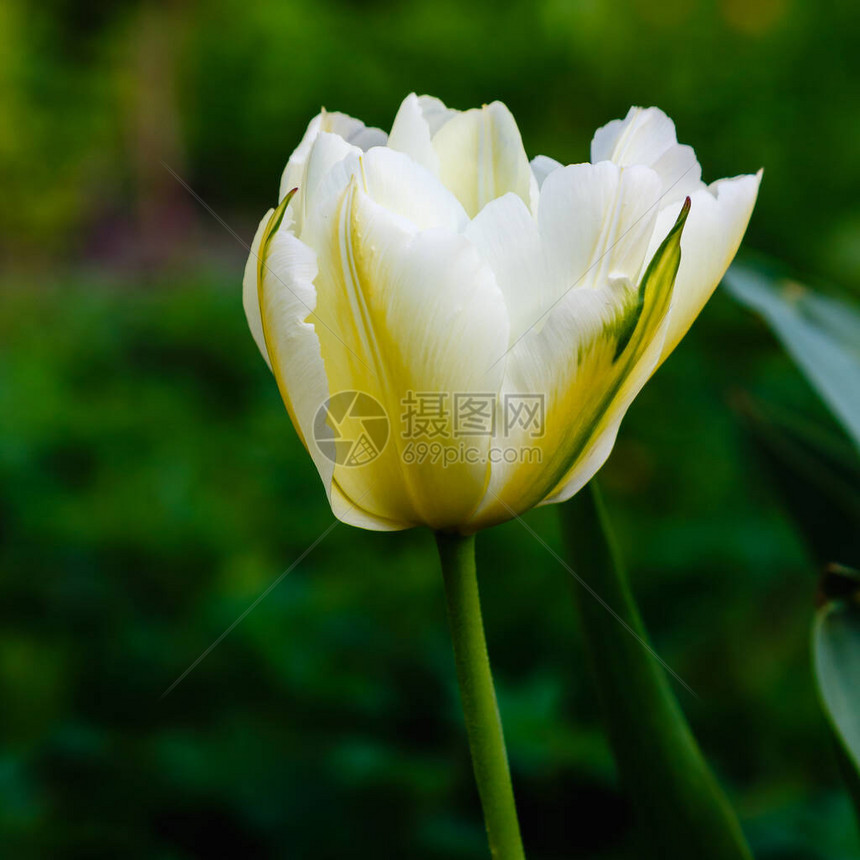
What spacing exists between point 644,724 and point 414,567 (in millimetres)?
698

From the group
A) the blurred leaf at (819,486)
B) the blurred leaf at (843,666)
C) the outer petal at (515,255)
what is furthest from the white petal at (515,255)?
the blurred leaf at (819,486)

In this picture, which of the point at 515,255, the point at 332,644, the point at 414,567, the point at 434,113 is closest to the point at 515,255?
the point at 515,255

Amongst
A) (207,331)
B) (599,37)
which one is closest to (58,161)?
(207,331)

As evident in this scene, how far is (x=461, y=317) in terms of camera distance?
0.86 ft

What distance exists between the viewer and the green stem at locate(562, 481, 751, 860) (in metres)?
0.35

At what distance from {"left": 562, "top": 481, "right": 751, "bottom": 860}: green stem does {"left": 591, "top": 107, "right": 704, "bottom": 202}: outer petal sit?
11 centimetres

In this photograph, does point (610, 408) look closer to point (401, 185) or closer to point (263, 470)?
point (401, 185)

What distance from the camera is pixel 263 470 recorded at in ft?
4.46

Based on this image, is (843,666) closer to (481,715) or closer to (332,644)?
(481,715)

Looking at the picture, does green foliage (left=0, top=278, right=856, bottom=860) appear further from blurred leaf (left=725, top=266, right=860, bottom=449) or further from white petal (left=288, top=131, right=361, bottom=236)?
white petal (left=288, top=131, right=361, bottom=236)

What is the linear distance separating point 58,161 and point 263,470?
2323 mm

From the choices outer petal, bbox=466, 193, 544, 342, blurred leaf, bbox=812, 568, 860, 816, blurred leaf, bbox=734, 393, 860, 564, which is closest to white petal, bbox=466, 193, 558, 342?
outer petal, bbox=466, 193, 544, 342

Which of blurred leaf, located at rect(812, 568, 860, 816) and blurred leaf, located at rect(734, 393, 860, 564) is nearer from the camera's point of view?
blurred leaf, located at rect(812, 568, 860, 816)

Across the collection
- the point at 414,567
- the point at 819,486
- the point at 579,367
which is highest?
the point at 579,367
